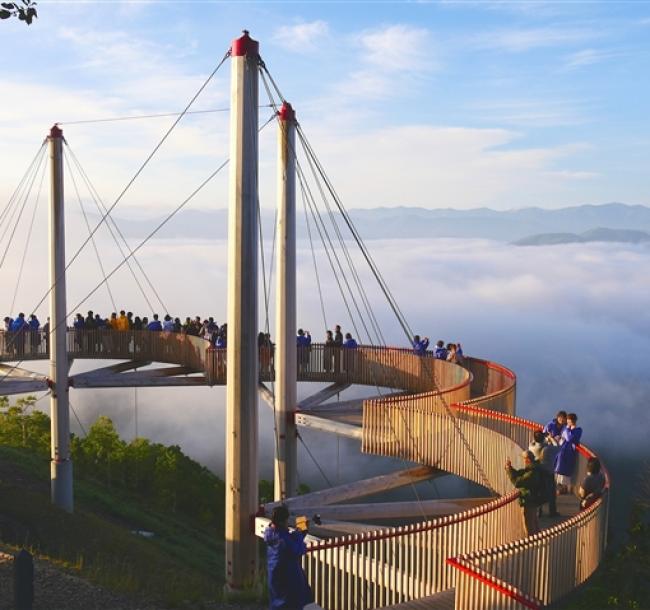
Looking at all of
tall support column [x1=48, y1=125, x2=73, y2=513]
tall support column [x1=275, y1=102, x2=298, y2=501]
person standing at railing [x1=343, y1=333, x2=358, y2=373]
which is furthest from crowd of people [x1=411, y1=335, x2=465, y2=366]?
tall support column [x1=48, y1=125, x2=73, y2=513]

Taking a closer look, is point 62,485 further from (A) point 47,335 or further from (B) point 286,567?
(B) point 286,567

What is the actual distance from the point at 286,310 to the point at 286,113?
18.4 ft

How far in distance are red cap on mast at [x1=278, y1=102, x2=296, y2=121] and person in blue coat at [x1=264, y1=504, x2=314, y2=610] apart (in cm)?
1565

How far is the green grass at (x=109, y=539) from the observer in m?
15.9

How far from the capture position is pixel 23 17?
37.4 feet

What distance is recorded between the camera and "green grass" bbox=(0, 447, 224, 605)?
15855 mm

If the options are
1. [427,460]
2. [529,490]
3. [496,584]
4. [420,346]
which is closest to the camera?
[496,584]

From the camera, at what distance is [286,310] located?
25.7m

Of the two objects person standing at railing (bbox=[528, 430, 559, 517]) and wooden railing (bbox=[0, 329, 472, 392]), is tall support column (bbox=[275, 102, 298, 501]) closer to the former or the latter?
wooden railing (bbox=[0, 329, 472, 392])

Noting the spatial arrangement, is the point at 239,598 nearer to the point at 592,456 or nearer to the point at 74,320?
the point at 592,456

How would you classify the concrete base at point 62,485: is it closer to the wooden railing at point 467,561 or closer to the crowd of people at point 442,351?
the crowd of people at point 442,351

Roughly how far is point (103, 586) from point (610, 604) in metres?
20.2

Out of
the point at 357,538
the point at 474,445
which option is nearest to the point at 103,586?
the point at 357,538

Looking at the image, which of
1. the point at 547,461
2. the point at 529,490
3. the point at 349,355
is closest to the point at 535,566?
the point at 529,490
